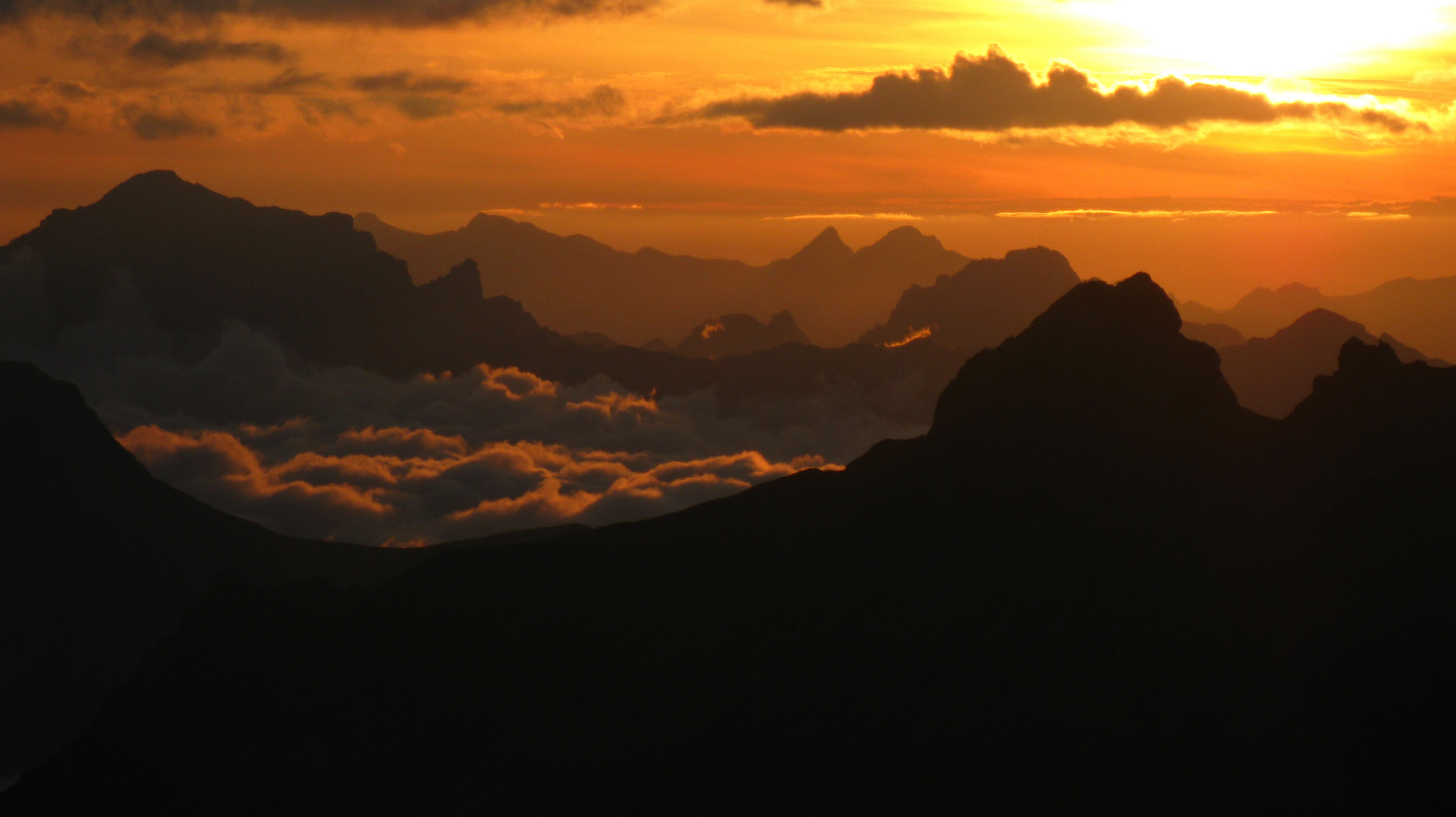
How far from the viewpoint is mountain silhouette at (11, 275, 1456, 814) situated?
102m

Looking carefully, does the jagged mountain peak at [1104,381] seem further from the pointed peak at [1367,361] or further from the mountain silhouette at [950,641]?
the pointed peak at [1367,361]

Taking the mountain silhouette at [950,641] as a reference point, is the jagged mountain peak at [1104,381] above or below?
above

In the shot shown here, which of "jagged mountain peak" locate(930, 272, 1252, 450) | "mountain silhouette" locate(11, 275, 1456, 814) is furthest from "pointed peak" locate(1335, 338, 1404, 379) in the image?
"jagged mountain peak" locate(930, 272, 1252, 450)

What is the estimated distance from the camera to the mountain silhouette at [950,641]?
102062 mm

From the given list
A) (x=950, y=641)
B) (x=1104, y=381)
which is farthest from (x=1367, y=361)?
(x=950, y=641)

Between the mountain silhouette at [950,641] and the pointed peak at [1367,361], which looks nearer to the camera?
the mountain silhouette at [950,641]

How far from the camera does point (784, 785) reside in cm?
11694

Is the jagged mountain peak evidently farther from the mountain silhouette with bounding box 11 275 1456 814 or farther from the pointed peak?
the pointed peak

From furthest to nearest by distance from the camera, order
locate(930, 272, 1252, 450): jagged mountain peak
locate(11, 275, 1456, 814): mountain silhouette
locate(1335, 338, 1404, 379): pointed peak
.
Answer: locate(930, 272, 1252, 450): jagged mountain peak
locate(1335, 338, 1404, 379): pointed peak
locate(11, 275, 1456, 814): mountain silhouette

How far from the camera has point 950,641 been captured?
120m

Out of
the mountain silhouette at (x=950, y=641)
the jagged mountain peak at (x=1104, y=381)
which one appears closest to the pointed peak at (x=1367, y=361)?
the mountain silhouette at (x=950, y=641)

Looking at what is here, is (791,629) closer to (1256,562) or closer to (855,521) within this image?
(855,521)

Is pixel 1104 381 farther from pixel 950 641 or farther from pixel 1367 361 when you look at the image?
pixel 950 641

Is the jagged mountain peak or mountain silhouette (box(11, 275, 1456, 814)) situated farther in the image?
the jagged mountain peak
